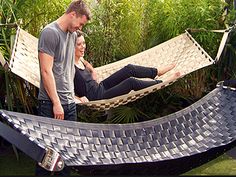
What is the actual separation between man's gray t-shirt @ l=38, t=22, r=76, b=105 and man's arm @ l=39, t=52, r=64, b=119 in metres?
0.03

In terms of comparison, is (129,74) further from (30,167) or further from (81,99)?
(30,167)

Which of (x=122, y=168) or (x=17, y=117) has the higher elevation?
(x=17, y=117)

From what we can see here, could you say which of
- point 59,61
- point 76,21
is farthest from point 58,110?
point 76,21

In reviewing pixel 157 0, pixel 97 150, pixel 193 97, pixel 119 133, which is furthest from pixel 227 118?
pixel 157 0

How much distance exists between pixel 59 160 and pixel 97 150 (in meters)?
0.40

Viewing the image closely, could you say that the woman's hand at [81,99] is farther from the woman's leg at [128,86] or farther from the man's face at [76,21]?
the man's face at [76,21]

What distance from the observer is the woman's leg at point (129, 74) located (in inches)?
157

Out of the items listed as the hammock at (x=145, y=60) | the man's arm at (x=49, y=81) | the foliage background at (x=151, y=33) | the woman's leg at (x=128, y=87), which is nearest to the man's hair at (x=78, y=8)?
the man's arm at (x=49, y=81)

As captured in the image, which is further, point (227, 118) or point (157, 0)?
point (157, 0)

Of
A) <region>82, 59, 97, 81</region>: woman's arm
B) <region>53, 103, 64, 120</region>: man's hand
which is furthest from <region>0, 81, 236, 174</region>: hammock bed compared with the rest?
<region>82, 59, 97, 81</region>: woman's arm

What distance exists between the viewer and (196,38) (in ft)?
14.5

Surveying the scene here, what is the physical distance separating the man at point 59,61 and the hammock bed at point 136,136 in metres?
0.46

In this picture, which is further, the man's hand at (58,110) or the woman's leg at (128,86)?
the woman's leg at (128,86)

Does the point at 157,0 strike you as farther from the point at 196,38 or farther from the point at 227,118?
the point at 227,118
